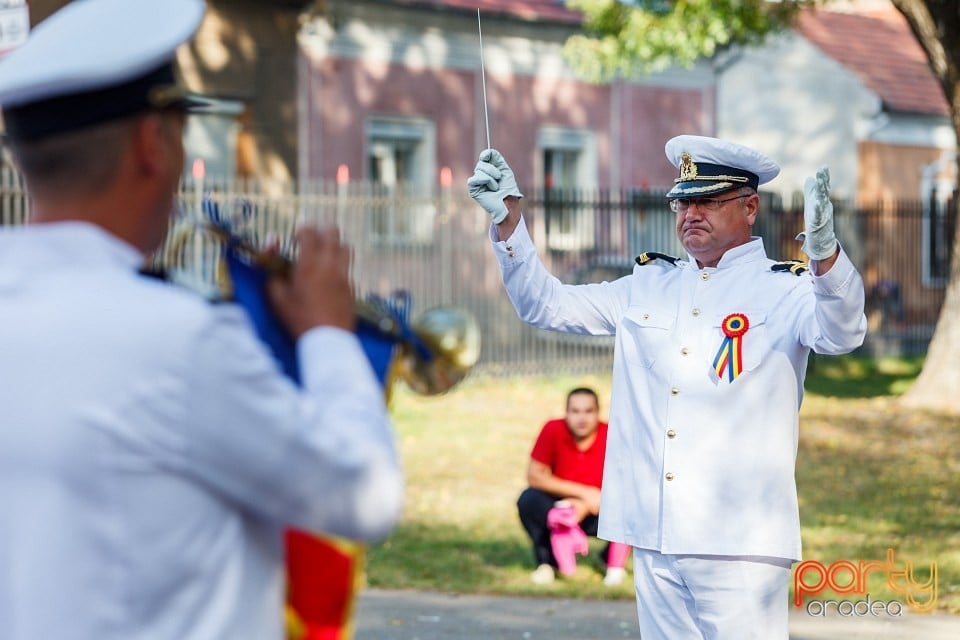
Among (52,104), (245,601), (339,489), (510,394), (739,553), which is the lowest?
(510,394)

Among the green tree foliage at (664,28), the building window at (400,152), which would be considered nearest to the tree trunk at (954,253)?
the green tree foliage at (664,28)

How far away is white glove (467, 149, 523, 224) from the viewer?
4859mm

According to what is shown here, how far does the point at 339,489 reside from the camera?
2.03 meters

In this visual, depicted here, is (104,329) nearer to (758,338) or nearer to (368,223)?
(758,338)

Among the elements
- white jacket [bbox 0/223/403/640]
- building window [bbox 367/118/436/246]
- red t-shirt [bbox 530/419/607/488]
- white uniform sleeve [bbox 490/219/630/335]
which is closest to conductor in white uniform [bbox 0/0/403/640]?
white jacket [bbox 0/223/403/640]

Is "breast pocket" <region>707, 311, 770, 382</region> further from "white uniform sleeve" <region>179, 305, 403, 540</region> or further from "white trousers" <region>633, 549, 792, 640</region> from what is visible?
"white uniform sleeve" <region>179, 305, 403, 540</region>

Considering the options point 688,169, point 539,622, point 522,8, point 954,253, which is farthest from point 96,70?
point 522,8

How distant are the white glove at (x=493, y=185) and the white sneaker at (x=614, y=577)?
13.3 ft

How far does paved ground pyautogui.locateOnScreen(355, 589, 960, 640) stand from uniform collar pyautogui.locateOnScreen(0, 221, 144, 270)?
5.52 metres

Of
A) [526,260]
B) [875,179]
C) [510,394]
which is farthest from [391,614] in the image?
[875,179]

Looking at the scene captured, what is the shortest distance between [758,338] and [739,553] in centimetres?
64

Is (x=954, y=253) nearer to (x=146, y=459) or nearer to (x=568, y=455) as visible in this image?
(x=568, y=455)

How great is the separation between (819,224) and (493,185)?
3.19ft

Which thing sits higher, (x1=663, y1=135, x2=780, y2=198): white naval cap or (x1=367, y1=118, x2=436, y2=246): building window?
(x1=367, y1=118, x2=436, y2=246): building window
